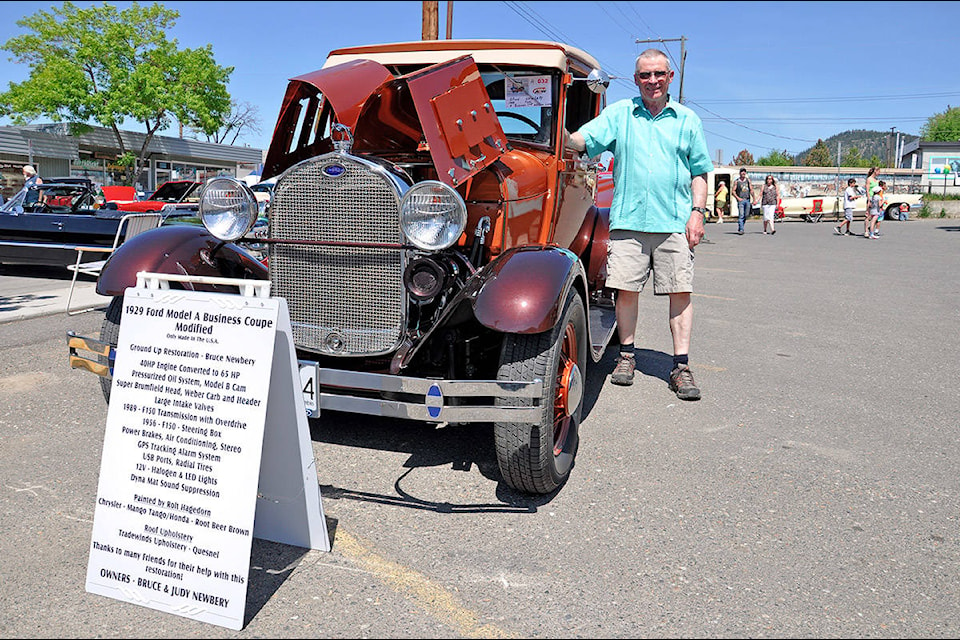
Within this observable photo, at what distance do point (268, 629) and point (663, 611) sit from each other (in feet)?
4.17

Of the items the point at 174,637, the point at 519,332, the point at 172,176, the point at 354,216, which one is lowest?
the point at 174,637

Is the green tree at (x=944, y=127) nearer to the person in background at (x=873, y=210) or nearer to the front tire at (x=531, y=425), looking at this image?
the person in background at (x=873, y=210)

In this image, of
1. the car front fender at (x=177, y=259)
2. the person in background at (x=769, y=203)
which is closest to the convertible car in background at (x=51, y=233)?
the car front fender at (x=177, y=259)

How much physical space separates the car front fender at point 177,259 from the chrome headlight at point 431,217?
1244 mm

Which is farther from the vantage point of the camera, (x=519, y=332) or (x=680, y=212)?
(x=680, y=212)

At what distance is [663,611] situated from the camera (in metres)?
2.45

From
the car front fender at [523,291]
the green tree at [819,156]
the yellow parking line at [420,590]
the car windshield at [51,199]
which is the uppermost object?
the green tree at [819,156]

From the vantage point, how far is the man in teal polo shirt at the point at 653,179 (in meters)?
4.51

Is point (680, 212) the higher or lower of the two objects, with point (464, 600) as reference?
higher

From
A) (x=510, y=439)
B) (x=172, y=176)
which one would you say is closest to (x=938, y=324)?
(x=510, y=439)

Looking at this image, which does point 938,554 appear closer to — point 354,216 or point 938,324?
point 354,216

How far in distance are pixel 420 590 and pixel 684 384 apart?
9.35 feet

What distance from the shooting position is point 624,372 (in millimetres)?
5059

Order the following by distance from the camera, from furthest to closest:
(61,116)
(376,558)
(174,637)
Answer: (61,116), (376,558), (174,637)
